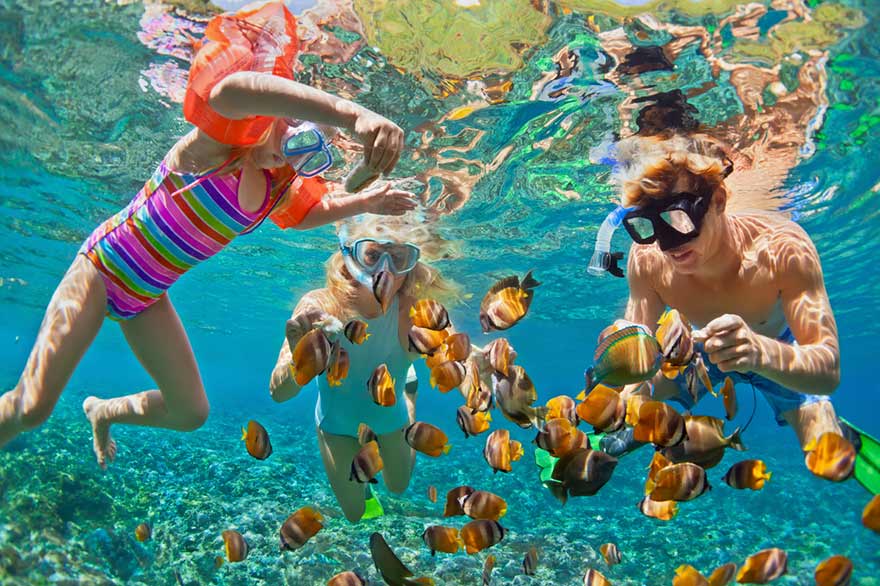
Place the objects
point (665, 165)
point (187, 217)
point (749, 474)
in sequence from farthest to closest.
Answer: point (665, 165) → point (187, 217) → point (749, 474)

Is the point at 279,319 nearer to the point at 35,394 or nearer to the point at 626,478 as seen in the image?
the point at 626,478

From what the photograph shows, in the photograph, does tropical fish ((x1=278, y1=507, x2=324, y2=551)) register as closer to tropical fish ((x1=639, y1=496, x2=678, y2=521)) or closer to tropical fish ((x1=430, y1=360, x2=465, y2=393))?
tropical fish ((x1=430, y1=360, x2=465, y2=393))

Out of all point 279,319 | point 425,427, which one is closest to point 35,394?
point 425,427

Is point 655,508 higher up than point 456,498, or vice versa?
point 456,498

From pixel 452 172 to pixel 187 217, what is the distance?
27.5 feet

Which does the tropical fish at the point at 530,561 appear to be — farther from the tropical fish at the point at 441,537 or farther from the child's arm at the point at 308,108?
the child's arm at the point at 308,108

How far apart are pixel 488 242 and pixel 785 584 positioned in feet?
41.4

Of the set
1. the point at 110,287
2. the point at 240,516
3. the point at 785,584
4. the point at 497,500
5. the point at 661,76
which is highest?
the point at 661,76

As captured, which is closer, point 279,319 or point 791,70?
point 791,70

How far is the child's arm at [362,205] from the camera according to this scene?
17.6 ft

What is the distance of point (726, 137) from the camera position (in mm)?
9227

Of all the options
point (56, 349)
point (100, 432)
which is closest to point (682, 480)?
point (56, 349)

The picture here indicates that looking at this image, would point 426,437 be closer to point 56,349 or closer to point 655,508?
point 655,508

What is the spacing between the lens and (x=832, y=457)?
306cm
